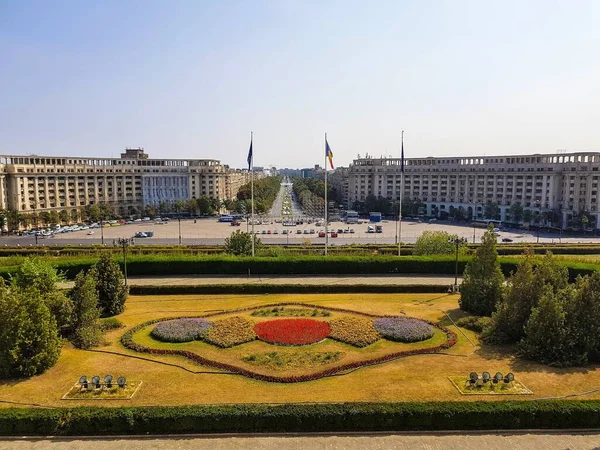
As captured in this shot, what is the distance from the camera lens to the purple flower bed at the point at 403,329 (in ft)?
83.6

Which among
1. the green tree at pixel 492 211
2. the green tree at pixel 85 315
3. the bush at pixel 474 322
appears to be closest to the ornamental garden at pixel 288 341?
the bush at pixel 474 322

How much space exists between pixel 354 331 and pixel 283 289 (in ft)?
35.4

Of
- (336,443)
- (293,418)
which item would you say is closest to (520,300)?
(336,443)

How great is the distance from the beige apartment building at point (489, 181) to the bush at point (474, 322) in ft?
229

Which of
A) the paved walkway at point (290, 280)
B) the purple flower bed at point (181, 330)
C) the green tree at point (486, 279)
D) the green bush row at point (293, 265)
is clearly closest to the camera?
the purple flower bed at point (181, 330)

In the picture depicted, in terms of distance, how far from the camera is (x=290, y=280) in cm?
4019

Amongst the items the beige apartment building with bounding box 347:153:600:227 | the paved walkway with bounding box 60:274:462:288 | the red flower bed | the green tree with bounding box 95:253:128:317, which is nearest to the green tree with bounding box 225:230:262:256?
the paved walkway with bounding box 60:274:462:288

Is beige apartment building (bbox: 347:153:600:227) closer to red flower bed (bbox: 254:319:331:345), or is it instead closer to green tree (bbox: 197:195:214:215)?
green tree (bbox: 197:195:214:215)

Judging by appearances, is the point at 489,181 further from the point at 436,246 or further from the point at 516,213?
the point at 436,246

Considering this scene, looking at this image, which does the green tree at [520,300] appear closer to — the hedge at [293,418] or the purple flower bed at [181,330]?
the hedge at [293,418]

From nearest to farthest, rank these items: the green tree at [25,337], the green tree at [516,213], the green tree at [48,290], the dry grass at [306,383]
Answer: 1. the dry grass at [306,383]
2. the green tree at [25,337]
3. the green tree at [48,290]
4. the green tree at [516,213]

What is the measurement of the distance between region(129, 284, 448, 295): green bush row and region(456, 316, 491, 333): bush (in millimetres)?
7845

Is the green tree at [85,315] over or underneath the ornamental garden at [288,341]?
over

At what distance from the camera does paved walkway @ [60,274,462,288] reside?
39.2m
